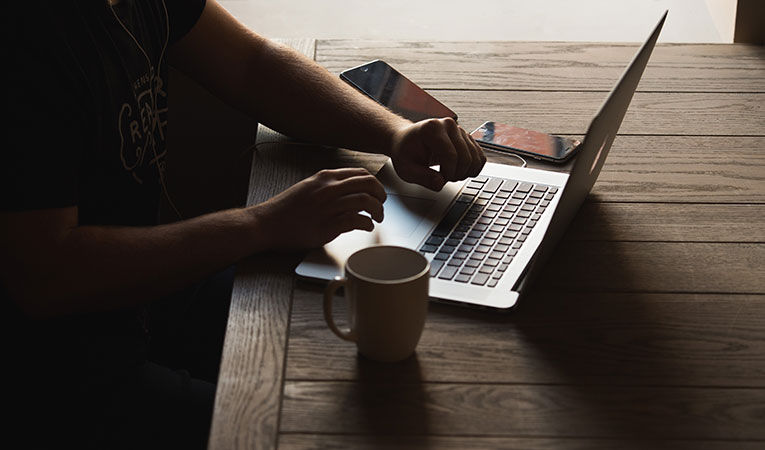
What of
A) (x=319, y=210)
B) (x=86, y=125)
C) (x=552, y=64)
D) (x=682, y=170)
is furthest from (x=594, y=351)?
(x=552, y=64)

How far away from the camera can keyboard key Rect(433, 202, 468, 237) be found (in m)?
1.01

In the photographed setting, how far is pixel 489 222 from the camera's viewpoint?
1028mm

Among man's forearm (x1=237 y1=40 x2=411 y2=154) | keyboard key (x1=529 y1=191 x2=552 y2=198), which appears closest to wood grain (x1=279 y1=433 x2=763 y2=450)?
keyboard key (x1=529 y1=191 x2=552 y2=198)

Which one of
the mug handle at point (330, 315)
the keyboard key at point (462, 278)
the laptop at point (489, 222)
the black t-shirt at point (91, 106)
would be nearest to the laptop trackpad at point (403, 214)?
the laptop at point (489, 222)

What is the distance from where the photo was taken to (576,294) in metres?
0.91

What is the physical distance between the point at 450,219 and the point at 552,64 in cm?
59

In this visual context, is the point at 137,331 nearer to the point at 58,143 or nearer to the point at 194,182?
the point at 58,143

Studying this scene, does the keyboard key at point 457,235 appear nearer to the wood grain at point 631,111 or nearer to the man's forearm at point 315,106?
the man's forearm at point 315,106

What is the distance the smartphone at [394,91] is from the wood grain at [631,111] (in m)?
0.05

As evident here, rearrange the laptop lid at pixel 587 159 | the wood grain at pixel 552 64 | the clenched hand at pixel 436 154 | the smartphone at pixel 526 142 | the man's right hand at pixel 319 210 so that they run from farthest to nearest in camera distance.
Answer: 1. the wood grain at pixel 552 64
2. the smartphone at pixel 526 142
3. the clenched hand at pixel 436 154
4. the man's right hand at pixel 319 210
5. the laptop lid at pixel 587 159

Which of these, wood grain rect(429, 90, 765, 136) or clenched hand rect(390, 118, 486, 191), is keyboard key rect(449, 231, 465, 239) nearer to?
clenched hand rect(390, 118, 486, 191)

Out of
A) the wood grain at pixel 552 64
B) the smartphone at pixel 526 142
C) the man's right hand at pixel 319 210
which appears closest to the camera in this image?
the man's right hand at pixel 319 210

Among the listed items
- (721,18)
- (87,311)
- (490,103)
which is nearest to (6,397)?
(87,311)

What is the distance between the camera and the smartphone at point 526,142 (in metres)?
1.20
